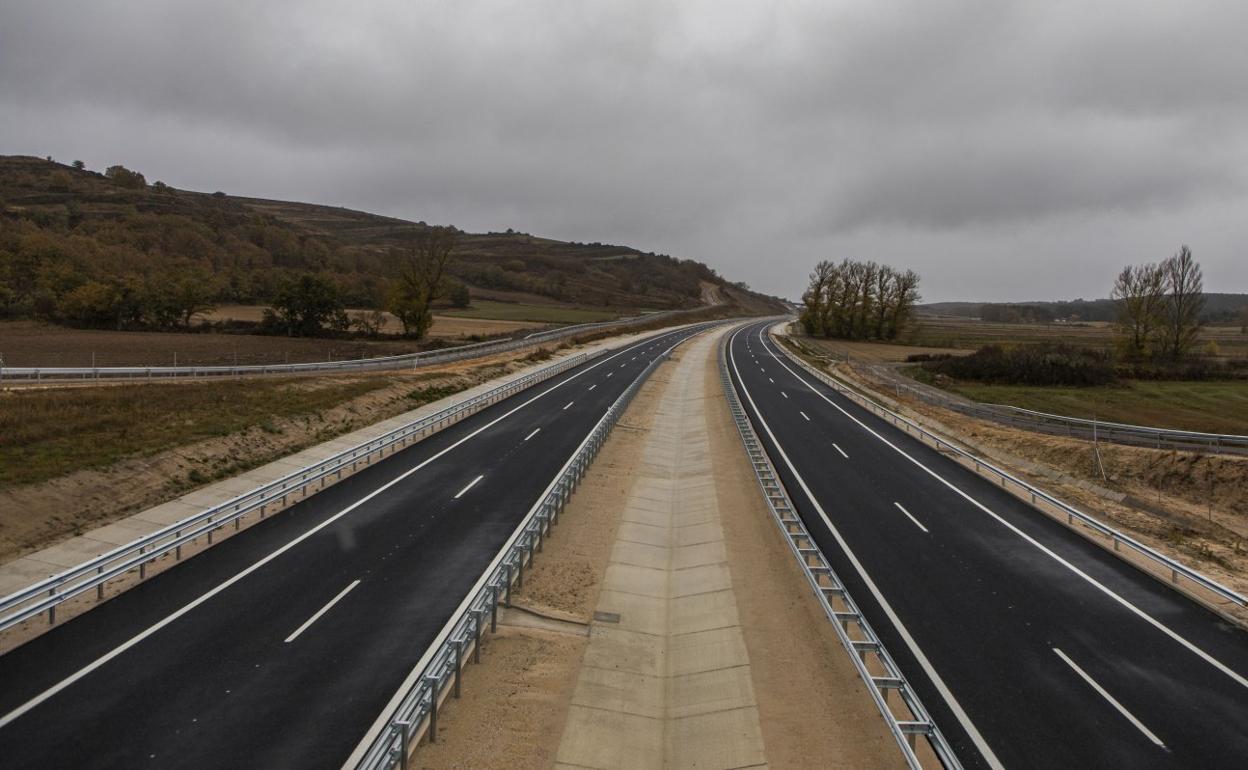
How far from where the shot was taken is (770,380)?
2163 inches

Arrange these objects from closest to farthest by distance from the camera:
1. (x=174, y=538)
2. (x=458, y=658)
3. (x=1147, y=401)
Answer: (x=458, y=658)
(x=174, y=538)
(x=1147, y=401)

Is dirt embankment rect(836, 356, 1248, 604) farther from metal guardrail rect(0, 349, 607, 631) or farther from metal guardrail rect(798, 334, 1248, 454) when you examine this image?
metal guardrail rect(0, 349, 607, 631)

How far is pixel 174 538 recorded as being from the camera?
53.7 ft

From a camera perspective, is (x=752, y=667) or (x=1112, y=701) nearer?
(x=1112, y=701)

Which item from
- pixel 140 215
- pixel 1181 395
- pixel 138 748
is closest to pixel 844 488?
pixel 138 748

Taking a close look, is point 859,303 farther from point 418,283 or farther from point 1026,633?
point 1026,633

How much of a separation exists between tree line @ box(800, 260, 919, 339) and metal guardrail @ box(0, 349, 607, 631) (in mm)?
93189

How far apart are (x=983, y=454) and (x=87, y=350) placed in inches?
2435

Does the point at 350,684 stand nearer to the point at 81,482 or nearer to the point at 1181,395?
the point at 81,482

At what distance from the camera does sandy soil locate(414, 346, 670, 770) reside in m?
9.58

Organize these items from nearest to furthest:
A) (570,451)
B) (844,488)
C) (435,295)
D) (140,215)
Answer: (844,488) < (570,451) < (435,295) < (140,215)

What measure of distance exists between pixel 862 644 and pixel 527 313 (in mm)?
114329

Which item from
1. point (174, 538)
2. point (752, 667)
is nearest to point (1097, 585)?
point (752, 667)

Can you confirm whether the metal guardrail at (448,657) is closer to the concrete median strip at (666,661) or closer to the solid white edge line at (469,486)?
the concrete median strip at (666,661)
